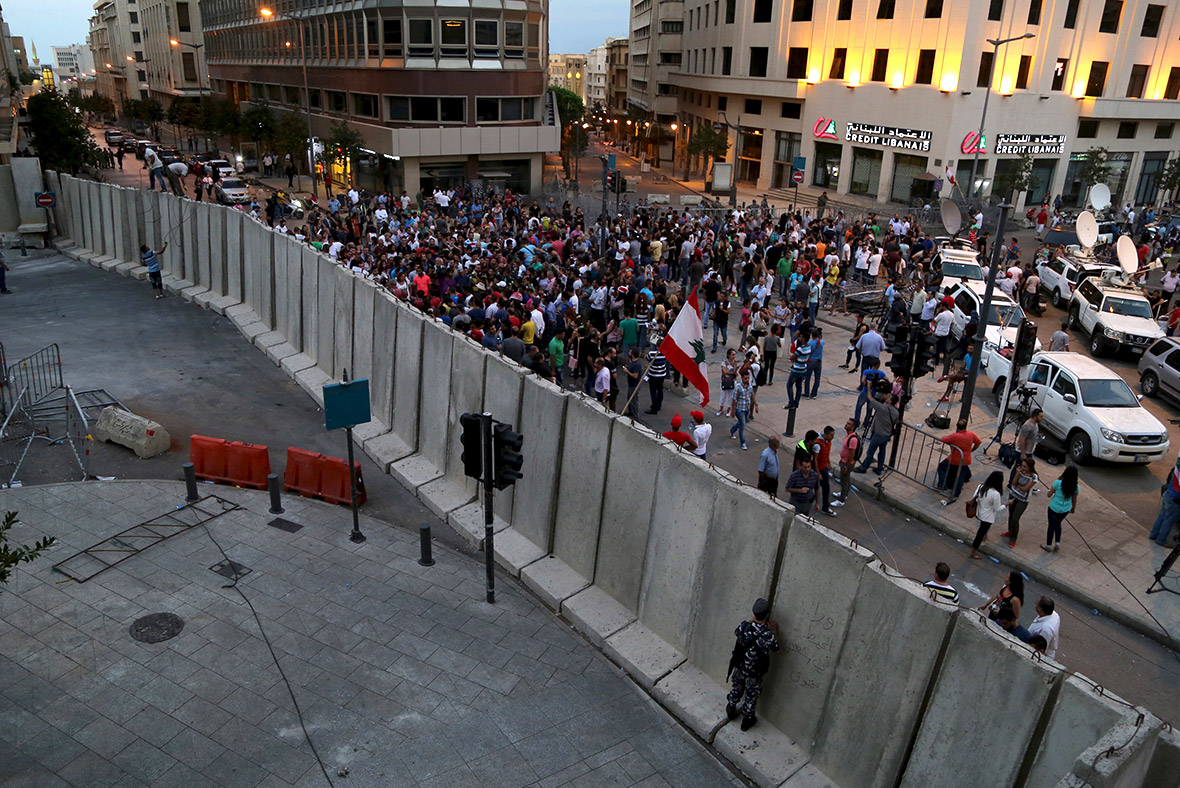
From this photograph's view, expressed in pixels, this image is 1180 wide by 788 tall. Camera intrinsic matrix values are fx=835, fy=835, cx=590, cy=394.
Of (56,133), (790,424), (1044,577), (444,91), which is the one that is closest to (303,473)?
(790,424)

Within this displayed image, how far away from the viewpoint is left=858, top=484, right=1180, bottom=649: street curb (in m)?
10.9

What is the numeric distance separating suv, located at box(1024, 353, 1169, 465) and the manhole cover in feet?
50.4

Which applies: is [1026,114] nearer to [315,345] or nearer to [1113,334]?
[1113,334]

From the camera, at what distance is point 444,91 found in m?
46.4

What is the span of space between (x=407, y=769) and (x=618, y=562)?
3338 mm

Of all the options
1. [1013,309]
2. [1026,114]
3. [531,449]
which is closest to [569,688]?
[531,449]

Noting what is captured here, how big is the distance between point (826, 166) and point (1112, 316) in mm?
32684

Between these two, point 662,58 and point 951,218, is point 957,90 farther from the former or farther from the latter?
point 662,58

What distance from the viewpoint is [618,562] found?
9930mm

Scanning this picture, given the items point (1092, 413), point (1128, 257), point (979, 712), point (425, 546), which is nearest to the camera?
point (979, 712)

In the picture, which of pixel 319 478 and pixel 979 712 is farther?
pixel 319 478

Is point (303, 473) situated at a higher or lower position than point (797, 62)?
lower

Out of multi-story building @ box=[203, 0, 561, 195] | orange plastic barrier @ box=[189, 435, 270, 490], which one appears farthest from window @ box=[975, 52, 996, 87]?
orange plastic barrier @ box=[189, 435, 270, 490]

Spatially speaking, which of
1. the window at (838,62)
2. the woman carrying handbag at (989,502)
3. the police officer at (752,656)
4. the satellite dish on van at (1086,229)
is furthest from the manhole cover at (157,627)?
the window at (838,62)
